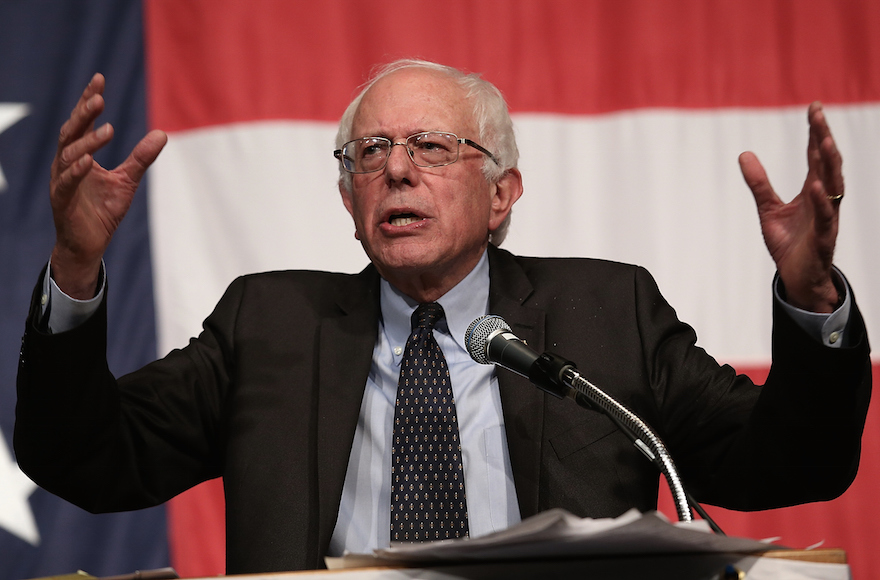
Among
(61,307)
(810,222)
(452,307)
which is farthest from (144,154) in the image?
(810,222)

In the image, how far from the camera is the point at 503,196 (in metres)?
1.94

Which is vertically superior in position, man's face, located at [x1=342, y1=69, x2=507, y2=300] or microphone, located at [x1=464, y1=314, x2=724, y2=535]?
man's face, located at [x1=342, y1=69, x2=507, y2=300]

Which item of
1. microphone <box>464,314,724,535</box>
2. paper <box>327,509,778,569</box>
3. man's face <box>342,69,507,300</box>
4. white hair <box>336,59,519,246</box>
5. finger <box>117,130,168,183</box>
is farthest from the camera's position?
white hair <box>336,59,519,246</box>

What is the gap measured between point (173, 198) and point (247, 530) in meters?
1.21

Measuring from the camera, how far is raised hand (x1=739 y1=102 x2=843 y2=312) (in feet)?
3.66

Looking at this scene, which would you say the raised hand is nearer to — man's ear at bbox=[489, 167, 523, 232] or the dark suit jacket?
the dark suit jacket

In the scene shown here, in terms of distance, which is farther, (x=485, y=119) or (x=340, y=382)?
(x=485, y=119)

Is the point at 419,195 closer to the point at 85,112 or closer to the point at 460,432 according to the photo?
the point at 460,432

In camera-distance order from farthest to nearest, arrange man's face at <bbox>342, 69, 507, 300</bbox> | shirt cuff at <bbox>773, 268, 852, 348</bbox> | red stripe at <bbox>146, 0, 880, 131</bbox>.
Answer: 1. red stripe at <bbox>146, 0, 880, 131</bbox>
2. man's face at <bbox>342, 69, 507, 300</bbox>
3. shirt cuff at <bbox>773, 268, 852, 348</bbox>

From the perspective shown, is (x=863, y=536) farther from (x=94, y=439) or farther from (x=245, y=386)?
(x=94, y=439)

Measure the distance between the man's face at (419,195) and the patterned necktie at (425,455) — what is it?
166mm

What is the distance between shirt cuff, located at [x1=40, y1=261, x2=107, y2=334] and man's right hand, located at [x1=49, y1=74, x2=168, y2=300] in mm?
11

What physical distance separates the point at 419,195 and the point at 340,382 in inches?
16.0

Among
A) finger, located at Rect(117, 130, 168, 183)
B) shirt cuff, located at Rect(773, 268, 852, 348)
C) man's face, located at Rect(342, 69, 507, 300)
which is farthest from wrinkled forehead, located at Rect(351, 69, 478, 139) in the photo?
shirt cuff, located at Rect(773, 268, 852, 348)
